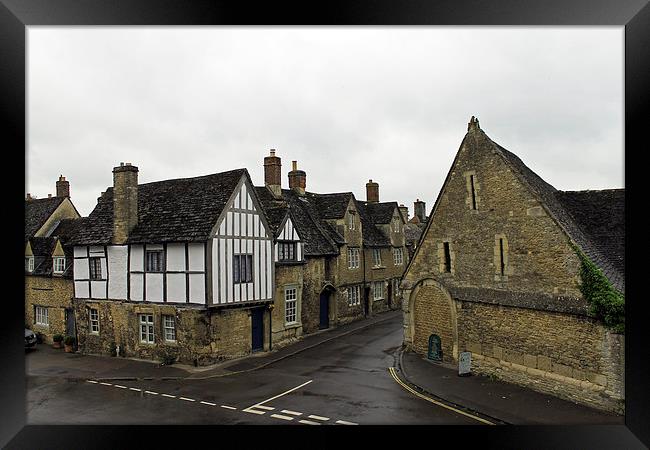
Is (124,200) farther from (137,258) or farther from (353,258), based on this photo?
(353,258)

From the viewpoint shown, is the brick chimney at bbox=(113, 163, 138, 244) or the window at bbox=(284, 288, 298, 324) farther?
the window at bbox=(284, 288, 298, 324)

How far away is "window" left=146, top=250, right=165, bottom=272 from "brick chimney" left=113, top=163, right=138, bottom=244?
3.90 ft

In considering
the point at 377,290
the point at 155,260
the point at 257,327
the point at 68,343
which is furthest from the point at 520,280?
the point at 68,343

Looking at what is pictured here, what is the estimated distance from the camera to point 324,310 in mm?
21859

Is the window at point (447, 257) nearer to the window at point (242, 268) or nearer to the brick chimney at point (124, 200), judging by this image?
the window at point (242, 268)

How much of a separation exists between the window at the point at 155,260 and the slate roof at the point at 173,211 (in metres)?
0.47

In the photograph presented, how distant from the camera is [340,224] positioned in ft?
77.5

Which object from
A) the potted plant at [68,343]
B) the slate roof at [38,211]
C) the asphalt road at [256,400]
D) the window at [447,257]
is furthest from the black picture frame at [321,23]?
the slate roof at [38,211]

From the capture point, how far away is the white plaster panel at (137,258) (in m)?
15.9

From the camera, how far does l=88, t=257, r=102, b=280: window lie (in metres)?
16.9

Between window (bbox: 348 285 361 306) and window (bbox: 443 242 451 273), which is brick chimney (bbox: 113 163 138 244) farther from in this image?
window (bbox: 348 285 361 306)

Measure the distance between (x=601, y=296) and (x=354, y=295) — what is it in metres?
15.2

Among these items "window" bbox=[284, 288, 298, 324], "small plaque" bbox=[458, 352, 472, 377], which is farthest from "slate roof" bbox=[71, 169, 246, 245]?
"small plaque" bbox=[458, 352, 472, 377]

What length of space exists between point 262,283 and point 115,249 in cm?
513
